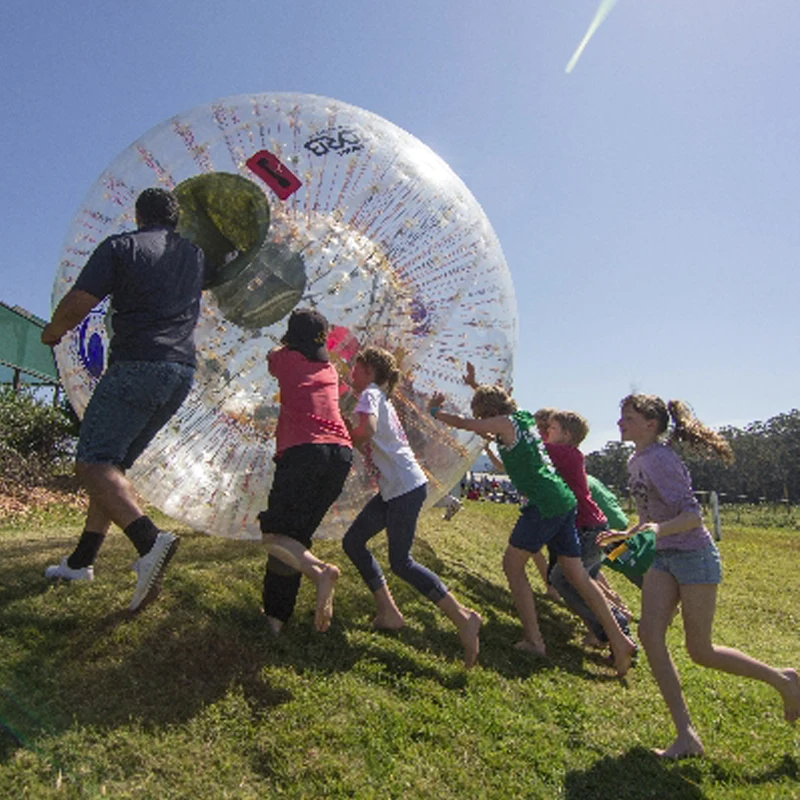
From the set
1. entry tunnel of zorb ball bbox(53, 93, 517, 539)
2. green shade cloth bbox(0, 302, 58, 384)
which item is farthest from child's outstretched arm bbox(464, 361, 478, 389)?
green shade cloth bbox(0, 302, 58, 384)

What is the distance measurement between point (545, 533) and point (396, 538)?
99cm

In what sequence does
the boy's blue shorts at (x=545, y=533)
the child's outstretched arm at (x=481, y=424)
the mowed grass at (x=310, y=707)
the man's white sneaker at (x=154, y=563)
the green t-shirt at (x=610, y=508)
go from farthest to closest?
the green t-shirt at (x=610, y=508) < the boy's blue shorts at (x=545, y=533) < the child's outstretched arm at (x=481, y=424) < the man's white sneaker at (x=154, y=563) < the mowed grass at (x=310, y=707)

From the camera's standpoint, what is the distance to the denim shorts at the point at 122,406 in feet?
9.27

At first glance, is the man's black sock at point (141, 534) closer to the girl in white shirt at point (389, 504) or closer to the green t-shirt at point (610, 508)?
the girl in white shirt at point (389, 504)

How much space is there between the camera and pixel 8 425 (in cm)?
924

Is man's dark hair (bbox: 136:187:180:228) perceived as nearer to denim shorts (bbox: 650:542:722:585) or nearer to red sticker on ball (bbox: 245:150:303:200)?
red sticker on ball (bbox: 245:150:303:200)

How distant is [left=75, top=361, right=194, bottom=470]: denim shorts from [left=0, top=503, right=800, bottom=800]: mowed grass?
0.77 m

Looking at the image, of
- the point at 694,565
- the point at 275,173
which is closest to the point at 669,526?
the point at 694,565

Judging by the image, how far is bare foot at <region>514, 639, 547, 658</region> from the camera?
385 cm

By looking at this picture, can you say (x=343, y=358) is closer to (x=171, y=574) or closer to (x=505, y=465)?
(x=505, y=465)

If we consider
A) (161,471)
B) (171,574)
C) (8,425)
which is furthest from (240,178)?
(8,425)

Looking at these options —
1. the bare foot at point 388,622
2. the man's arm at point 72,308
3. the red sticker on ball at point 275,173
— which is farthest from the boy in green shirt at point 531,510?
the man's arm at point 72,308

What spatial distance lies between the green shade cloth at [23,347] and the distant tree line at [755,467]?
169ft

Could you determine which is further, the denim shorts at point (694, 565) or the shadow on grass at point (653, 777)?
the denim shorts at point (694, 565)
